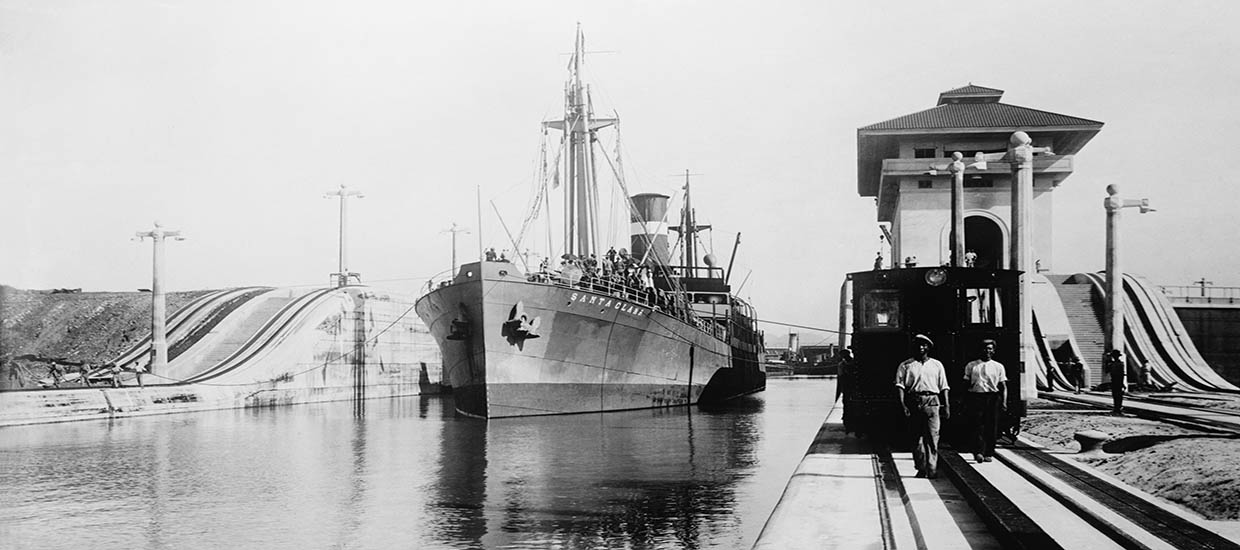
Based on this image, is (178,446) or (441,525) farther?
(178,446)

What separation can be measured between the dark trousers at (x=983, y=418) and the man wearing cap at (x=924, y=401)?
943mm

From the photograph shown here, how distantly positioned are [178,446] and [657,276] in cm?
1892

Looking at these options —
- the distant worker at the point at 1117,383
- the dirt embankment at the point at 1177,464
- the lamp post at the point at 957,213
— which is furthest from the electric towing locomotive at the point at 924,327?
the lamp post at the point at 957,213

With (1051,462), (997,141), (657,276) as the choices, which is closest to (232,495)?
(1051,462)

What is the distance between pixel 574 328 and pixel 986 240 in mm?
27700

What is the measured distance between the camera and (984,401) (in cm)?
1068

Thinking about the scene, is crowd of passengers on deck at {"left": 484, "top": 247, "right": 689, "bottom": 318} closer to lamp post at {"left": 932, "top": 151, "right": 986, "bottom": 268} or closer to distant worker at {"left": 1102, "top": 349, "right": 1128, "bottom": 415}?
lamp post at {"left": 932, "top": 151, "right": 986, "bottom": 268}

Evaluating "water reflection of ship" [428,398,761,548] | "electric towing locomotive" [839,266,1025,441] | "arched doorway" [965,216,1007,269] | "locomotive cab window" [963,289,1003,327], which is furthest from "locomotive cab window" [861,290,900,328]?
"arched doorway" [965,216,1007,269]

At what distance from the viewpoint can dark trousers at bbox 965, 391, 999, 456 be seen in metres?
10.5

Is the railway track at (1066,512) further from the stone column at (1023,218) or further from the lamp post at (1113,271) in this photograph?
the lamp post at (1113,271)

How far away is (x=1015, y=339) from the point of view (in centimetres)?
1315

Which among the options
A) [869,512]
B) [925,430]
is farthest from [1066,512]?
[925,430]

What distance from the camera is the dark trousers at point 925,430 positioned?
9477 mm

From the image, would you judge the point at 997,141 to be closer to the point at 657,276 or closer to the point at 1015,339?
the point at 657,276
